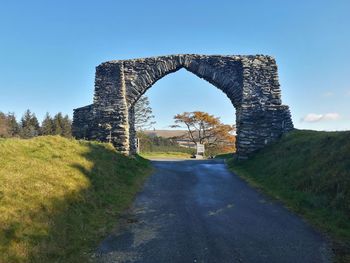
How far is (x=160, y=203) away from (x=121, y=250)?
178 inches

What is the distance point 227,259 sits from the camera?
23.4ft

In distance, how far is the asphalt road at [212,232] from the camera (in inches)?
292

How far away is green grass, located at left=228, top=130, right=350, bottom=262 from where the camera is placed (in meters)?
9.39

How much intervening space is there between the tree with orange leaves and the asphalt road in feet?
137

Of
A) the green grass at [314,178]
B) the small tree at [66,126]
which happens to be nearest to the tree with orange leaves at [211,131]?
the small tree at [66,126]

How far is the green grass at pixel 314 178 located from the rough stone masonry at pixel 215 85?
2.51 metres

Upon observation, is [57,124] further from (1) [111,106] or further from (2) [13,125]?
(1) [111,106]

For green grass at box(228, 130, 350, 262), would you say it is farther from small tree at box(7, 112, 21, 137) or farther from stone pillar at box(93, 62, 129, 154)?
small tree at box(7, 112, 21, 137)

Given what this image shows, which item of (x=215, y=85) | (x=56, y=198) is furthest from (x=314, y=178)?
(x=215, y=85)

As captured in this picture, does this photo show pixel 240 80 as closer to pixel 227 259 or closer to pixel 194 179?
pixel 194 179

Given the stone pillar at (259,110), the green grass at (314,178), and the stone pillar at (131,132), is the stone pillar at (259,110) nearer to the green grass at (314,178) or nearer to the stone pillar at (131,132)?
the green grass at (314,178)

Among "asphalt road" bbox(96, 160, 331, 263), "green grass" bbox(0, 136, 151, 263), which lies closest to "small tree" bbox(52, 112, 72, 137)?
"green grass" bbox(0, 136, 151, 263)

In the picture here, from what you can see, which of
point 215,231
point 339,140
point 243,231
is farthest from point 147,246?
point 339,140

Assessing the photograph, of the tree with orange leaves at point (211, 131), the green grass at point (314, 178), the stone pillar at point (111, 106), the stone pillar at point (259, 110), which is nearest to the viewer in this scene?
the green grass at point (314, 178)
